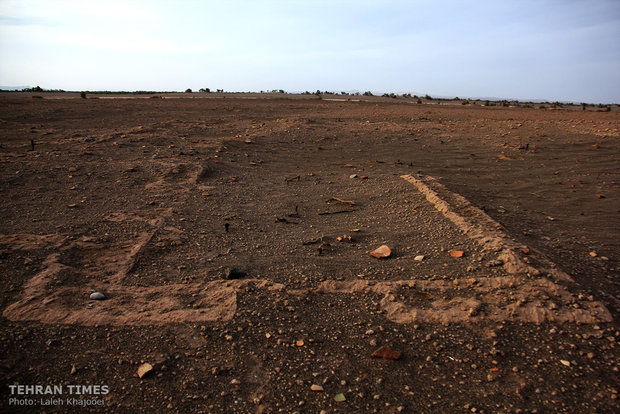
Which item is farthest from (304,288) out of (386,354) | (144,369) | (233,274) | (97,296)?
(97,296)

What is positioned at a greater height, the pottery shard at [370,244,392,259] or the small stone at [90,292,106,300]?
the pottery shard at [370,244,392,259]

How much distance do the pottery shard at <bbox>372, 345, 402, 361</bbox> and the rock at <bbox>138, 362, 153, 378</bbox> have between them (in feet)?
4.32

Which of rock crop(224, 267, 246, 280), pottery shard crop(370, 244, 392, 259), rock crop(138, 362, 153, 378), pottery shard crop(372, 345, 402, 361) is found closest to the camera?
rock crop(138, 362, 153, 378)

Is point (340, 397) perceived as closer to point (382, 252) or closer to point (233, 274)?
point (233, 274)

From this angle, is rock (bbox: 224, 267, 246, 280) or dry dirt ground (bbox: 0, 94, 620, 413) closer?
dry dirt ground (bbox: 0, 94, 620, 413)

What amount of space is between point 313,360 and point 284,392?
0.94 ft

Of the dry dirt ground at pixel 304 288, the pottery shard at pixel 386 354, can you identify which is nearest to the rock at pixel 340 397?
the dry dirt ground at pixel 304 288

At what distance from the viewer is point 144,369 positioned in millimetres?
2070

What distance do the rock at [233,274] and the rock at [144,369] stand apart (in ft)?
3.23

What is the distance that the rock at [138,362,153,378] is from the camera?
80.6 inches

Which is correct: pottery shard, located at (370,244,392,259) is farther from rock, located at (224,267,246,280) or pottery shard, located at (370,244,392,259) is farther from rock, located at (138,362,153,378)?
rock, located at (138,362,153,378)

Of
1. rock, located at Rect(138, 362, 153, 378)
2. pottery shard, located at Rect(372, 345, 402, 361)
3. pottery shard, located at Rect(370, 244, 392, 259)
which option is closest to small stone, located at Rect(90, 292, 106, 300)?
rock, located at Rect(138, 362, 153, 378)

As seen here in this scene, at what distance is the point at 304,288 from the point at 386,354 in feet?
2.87

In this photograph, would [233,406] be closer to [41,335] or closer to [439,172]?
[41,335]
